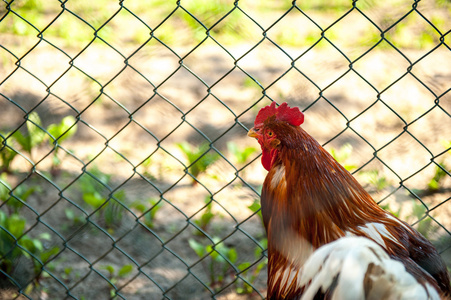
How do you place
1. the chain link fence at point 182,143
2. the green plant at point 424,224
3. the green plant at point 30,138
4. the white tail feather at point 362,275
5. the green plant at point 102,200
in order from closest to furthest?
the white tail feather at point 362,275 → the green plant at point 424,224 → the chain link fence at point 182,143 → the green plant at point 102,200 → the green plant at point 30,138

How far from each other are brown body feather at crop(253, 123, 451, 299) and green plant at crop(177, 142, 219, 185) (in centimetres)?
84

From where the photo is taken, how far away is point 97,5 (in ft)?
10.6

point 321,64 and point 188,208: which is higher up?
point 321,64

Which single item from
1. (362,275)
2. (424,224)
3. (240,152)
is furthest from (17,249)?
(424,224)

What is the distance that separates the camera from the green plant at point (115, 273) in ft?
8.10

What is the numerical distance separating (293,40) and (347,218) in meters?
2.23

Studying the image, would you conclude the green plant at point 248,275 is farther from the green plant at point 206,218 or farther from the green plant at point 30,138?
the green plant at point 30,138

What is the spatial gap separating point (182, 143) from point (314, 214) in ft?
5.19

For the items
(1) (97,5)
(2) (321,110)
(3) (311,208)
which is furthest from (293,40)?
(3) (311,208)

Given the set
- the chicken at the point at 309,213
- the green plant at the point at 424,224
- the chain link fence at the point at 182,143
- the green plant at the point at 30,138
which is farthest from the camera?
the green plant at the point at 30,138

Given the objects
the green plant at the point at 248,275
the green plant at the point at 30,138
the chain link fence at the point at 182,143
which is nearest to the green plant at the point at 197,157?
the chain link fence at the point at 182,143

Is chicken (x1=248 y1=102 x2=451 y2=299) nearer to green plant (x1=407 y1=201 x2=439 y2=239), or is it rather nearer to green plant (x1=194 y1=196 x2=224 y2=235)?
green plant (x1=407 y1=201 x2=439 y2=239)

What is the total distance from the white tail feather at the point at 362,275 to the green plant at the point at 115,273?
4.36 feet

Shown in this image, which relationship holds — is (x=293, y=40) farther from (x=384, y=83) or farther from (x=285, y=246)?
(x=285, y=246)
